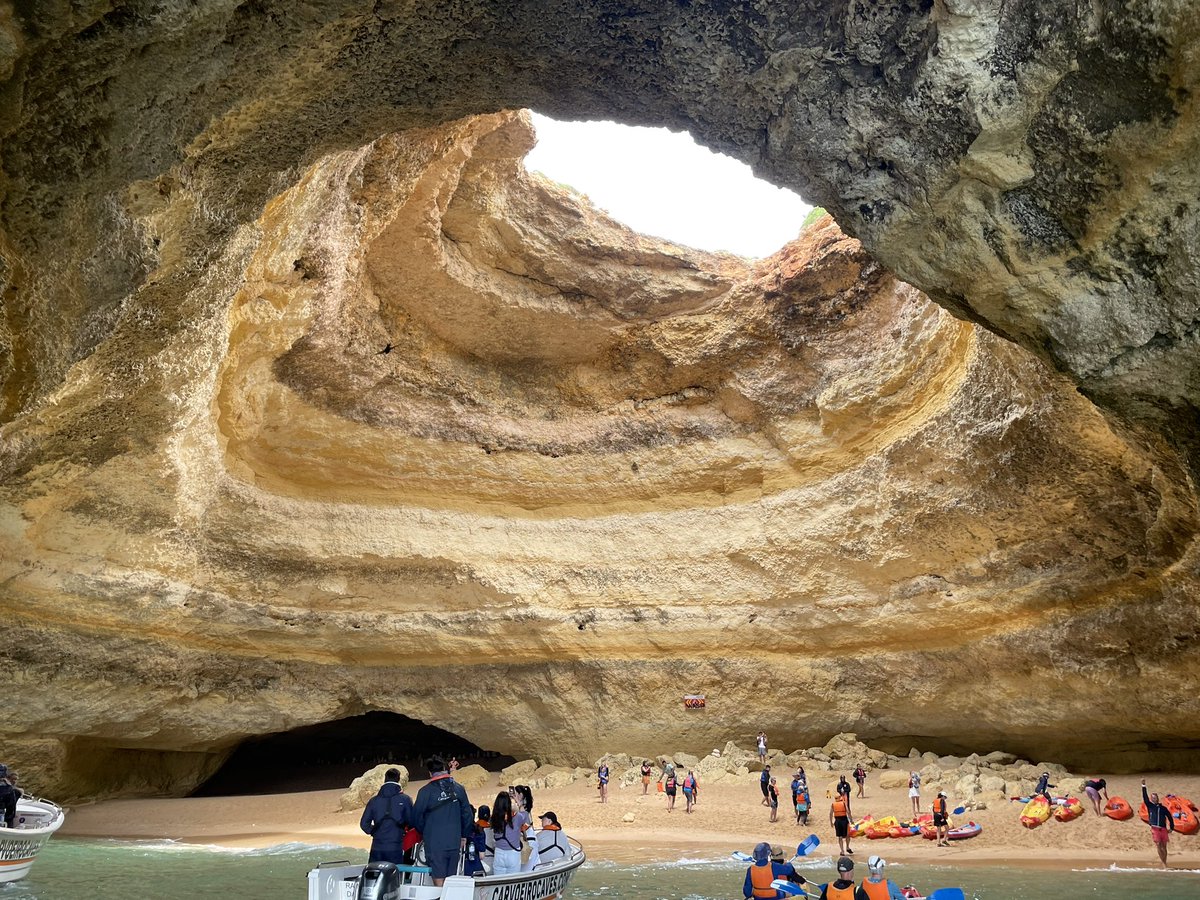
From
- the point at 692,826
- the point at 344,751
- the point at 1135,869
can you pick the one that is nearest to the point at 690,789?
the point at 692,826

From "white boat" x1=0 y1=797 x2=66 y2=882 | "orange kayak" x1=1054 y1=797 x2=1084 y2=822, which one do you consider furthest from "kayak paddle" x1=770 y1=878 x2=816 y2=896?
"white boat" x1=0 y1=797 x2=66 y2=882

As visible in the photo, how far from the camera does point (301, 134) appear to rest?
7.37m

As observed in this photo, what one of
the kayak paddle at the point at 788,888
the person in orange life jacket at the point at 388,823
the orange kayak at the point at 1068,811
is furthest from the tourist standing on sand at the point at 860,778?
the person in orange life jacket at the point at 388,823

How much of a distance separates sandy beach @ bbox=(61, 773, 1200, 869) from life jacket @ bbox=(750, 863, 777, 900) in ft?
18.0

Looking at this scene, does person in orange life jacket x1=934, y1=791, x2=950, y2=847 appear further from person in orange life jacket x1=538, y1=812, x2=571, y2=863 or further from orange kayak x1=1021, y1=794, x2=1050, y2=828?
person in orange life jacket x1=538, y1=812, x2=571, y2=863

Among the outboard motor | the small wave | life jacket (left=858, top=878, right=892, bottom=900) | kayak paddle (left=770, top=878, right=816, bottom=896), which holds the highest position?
the outboard motor

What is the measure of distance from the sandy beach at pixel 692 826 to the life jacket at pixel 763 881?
5.47 meters

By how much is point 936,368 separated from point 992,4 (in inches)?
339

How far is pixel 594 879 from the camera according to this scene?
33.2ft

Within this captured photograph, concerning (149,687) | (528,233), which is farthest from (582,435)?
(149,687)

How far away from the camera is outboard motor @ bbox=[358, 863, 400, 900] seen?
555 centimetres

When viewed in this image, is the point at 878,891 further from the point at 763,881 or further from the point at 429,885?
the point at 429,885

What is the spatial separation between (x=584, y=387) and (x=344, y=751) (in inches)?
495

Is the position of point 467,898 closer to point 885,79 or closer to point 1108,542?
point 885,79
